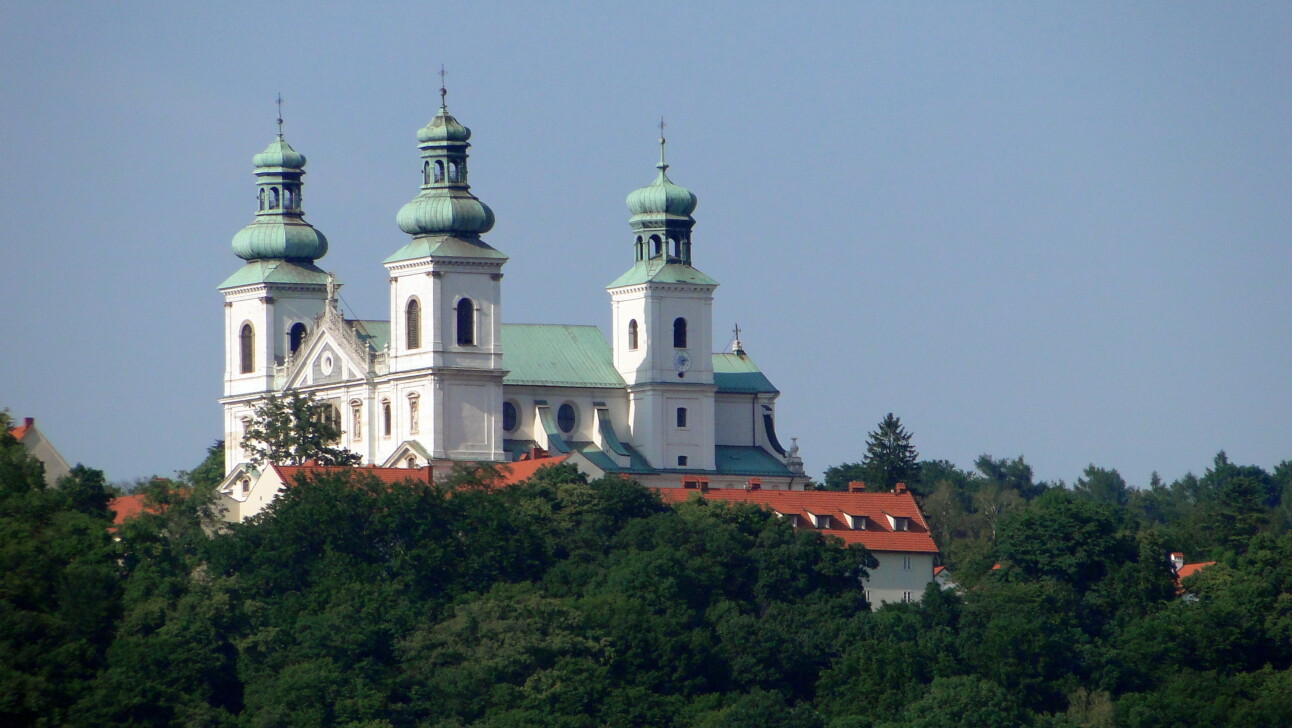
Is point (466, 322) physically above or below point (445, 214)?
below

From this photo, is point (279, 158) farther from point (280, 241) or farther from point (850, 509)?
point (850, 509)

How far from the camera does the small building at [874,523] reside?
90.4 meters

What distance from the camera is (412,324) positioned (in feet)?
322

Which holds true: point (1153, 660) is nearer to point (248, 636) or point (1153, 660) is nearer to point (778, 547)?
point (778, 547)

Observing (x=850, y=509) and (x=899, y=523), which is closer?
(x=899, y=523)

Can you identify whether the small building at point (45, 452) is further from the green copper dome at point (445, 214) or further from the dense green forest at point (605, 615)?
the green copper dome at point (445, 214)

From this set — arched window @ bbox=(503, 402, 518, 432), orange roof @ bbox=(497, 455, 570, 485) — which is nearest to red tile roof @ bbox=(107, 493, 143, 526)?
orange roof @ bbox=(497, 455, 570, 485)

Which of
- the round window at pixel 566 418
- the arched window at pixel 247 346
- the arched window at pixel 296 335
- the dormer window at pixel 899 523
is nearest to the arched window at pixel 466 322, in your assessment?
the round window at pixel 566 418

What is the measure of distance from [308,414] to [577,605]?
647 inches

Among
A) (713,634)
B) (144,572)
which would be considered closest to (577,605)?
(713,634)

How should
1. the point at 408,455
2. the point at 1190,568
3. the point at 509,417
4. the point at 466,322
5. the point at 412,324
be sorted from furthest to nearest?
1. the point at 509,417
2. the point at 1190,568
3. the point at 412,324
4. the point at 466,322
5. the point at 408,455

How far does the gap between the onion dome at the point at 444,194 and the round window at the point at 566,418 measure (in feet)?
21.5

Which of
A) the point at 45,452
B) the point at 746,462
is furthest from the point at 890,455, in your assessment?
the point at 45,452

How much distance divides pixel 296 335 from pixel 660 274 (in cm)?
1090
